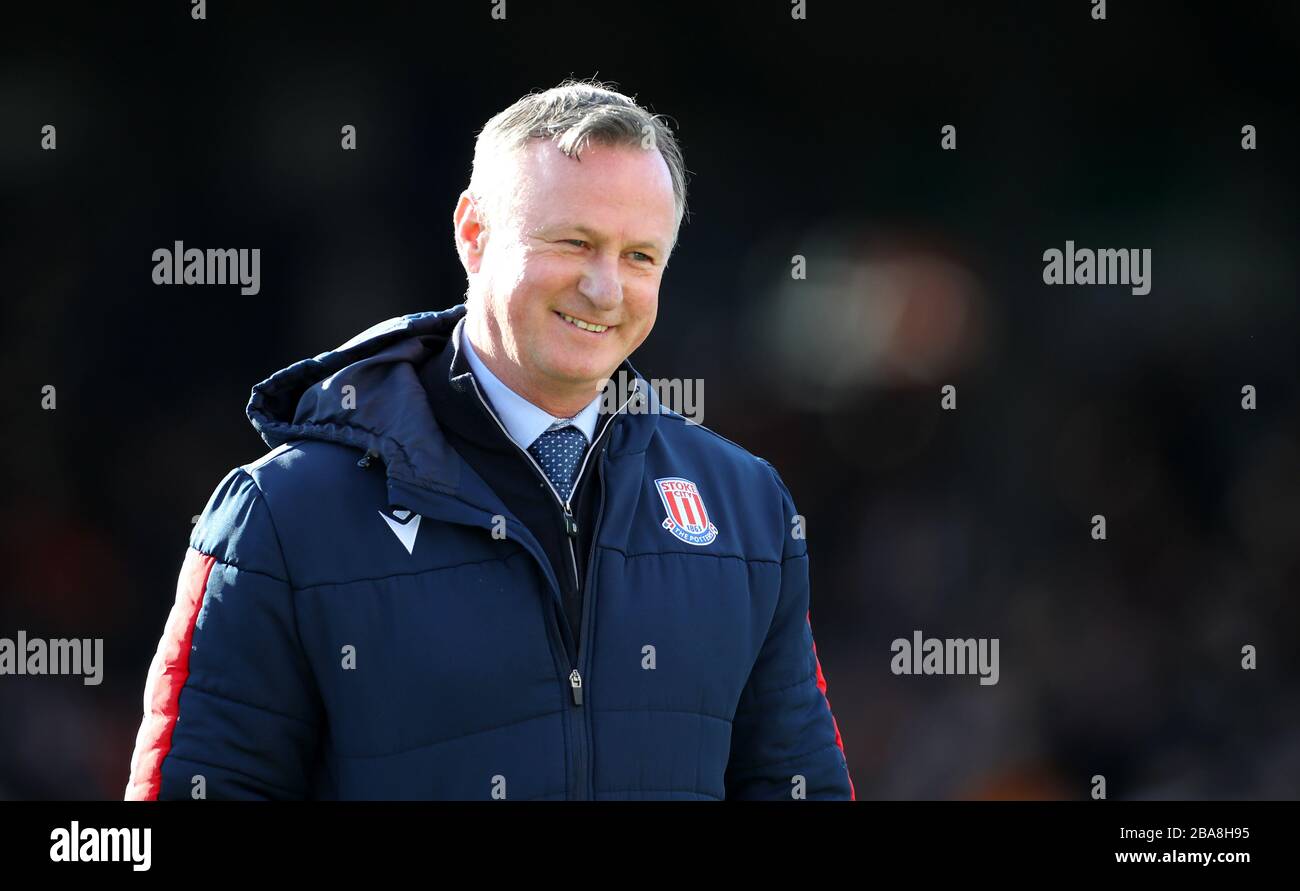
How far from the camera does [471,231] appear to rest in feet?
5.68

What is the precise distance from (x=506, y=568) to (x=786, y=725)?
46 centimetres

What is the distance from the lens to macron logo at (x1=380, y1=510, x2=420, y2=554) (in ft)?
5.16

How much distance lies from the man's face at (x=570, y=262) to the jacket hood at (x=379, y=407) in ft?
0.38

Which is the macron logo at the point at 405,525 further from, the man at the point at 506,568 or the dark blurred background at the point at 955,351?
the dark blurred background at the point at 955,351

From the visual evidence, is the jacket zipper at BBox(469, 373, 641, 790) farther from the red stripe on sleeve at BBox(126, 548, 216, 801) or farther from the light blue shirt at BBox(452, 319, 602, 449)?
the red stripe on sleeve at BBox(126, 548, 216, 801)

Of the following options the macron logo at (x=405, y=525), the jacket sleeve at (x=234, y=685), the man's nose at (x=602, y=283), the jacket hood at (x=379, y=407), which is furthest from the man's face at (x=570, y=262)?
the jacket sleeve at (x=234, y=685)

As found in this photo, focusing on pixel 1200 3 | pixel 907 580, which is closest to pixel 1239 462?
pixel 907 580

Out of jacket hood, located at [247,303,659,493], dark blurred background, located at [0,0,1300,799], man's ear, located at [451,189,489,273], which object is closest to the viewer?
jacket hood, located at [247,303,659,493]

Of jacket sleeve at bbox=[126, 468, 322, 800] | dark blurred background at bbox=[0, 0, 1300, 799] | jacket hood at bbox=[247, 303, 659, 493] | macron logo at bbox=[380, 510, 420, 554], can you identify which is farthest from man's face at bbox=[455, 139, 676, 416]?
dark blurred background at bbox=[0, 0, 1300, 799]

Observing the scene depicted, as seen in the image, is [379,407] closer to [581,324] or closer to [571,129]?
[581,324]

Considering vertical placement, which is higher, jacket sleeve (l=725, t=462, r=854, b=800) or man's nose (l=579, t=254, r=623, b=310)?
man's nose (l=579, t=254, r=623, b=310)

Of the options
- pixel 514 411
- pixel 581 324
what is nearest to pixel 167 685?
pixel 514 411

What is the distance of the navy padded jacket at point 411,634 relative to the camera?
150 centimetres

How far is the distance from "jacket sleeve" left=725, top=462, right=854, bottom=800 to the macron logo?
1.66 feet
